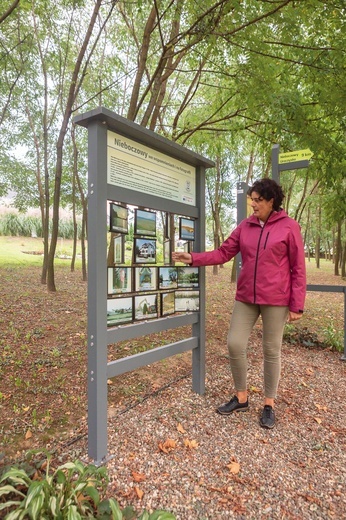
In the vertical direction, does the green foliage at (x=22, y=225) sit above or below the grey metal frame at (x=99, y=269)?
above

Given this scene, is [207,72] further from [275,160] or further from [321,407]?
[321,407]

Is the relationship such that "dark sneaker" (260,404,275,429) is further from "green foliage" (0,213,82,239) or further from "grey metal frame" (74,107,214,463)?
"green foliage" (0,213,82,239)

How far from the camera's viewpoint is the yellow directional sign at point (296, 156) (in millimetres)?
4094

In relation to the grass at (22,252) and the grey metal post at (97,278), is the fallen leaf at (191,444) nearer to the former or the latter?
the grey metal post at (97,278)

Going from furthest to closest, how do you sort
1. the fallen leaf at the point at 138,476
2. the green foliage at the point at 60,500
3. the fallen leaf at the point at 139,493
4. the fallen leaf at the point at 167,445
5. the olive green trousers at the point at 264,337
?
the olive green trousers at the point at 264,337, the fallen leaf at the point at 167,445, the fallen leaf at the point at 138,476, the fallen leaf at the point at 139,493, the green foliage at the point at 60,500

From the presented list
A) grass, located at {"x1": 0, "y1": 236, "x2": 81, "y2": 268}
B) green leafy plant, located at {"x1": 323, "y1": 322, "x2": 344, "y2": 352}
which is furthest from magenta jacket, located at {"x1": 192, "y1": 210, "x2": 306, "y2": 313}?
grass, located at {"x1": 0, "y1": 236, "x2": 81, "y2": 268}

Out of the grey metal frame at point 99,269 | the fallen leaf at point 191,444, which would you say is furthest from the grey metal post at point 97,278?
the fallen leaf at point 191,444

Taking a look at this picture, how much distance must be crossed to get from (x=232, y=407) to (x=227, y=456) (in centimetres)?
59

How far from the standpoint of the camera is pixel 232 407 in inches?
112

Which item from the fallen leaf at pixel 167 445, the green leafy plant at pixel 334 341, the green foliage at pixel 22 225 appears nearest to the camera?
the fallen leaf at pixel 167 445

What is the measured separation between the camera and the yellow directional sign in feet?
13.4

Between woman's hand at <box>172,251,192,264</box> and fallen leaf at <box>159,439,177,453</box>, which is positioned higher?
woman's hand at <box>172,251,192,264</box>

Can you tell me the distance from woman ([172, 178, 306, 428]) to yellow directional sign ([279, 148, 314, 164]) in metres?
1.73

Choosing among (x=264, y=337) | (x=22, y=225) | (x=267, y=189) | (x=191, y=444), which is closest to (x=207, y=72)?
(x=267, y=189)
